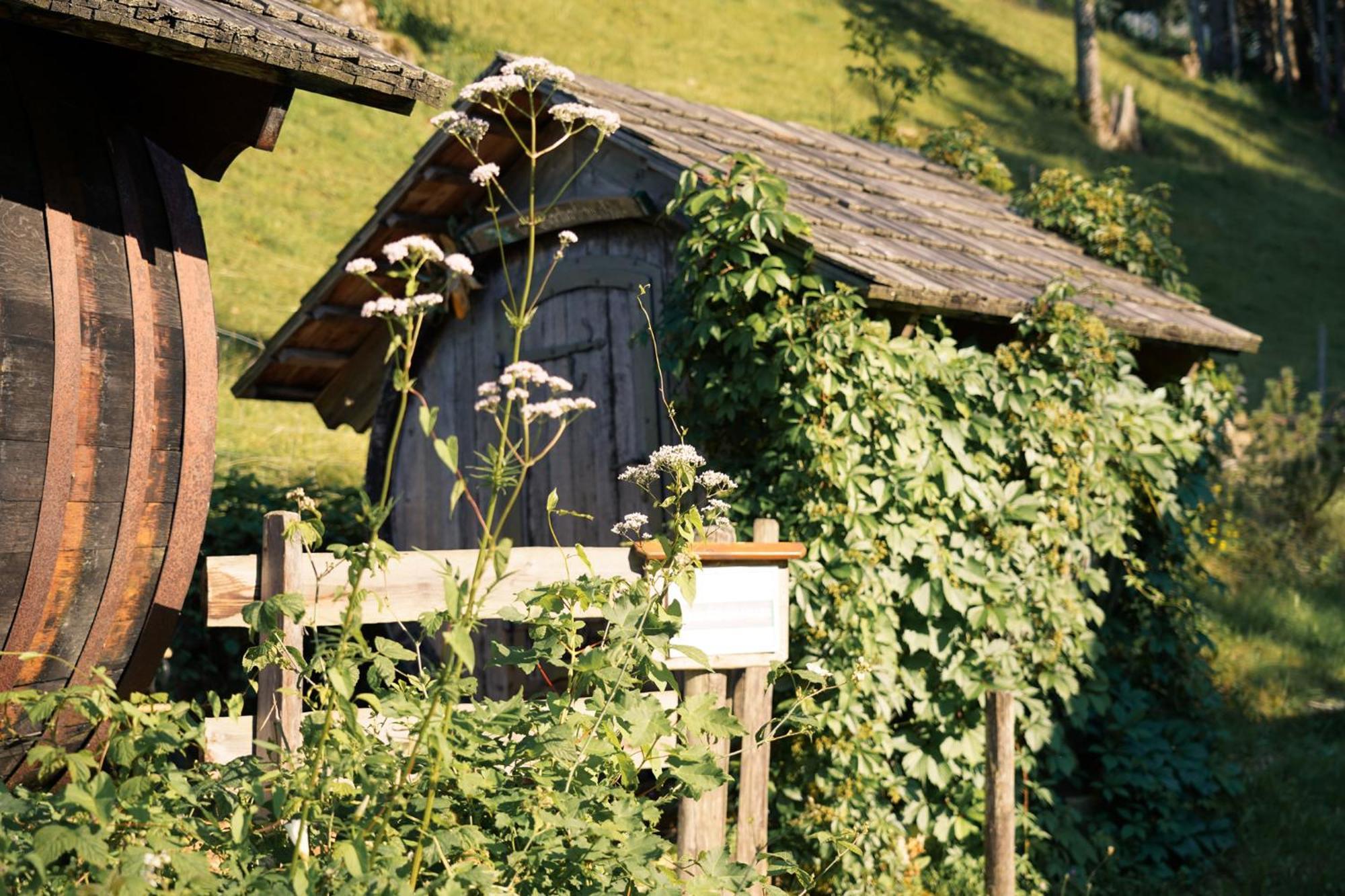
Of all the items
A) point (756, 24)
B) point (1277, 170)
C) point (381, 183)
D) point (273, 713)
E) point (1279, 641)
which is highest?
point (756, 24)

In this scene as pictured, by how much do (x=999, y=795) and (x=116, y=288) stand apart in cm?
371

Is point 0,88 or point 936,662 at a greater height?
point 0,88

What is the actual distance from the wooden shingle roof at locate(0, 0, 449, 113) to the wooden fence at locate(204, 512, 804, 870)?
3.73 feet

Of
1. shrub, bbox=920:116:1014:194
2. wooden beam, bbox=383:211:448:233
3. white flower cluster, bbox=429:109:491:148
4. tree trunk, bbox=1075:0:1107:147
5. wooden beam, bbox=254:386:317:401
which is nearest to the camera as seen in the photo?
white flower cluster, bbox=429:109:491:148

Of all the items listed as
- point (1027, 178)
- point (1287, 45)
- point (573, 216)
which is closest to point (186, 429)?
point (573, 216)

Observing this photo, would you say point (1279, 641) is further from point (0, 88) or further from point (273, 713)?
point (0, 88)

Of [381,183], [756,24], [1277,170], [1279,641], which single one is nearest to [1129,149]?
[1277,170]

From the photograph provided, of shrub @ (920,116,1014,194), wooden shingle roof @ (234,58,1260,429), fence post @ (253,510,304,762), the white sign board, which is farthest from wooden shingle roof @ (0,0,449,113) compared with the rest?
shrub @ (920,116,1014,194)

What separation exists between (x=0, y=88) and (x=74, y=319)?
1.93 feet

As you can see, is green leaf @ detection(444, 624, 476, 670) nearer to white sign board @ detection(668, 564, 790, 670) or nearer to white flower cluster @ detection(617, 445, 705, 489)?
white flower cluster @ detection(617, 445, 705, 489)

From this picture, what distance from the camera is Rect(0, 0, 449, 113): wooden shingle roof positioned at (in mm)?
2672

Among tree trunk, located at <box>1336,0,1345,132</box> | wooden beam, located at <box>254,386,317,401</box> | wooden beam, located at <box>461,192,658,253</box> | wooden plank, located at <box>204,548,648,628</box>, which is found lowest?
wooden plank, located at <box>204,548,648,628</box>

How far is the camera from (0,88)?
299cm

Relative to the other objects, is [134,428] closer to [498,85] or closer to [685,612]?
[498,85]
